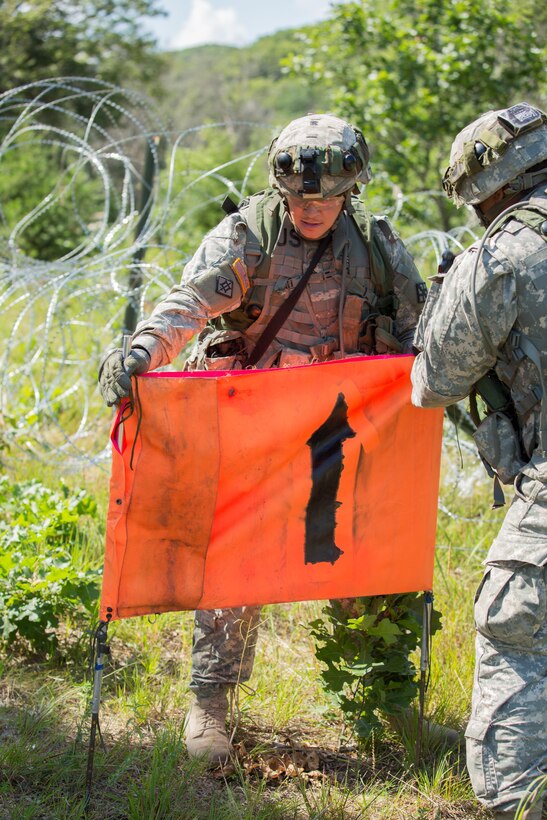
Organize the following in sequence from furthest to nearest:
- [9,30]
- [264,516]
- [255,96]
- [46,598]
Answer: [255,96]
[9,30]
[46,598]
[264,516]

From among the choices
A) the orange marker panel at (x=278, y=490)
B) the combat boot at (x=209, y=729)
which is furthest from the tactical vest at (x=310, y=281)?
the combat boot at (x=209, y=729)

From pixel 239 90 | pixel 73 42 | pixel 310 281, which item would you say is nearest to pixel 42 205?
pixel 310 281

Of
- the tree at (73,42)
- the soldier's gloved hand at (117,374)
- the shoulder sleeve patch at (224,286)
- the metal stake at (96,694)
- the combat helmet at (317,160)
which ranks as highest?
the combat helmet at (317,160)

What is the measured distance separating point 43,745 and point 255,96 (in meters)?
52.3

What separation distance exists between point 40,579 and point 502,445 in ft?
7.00

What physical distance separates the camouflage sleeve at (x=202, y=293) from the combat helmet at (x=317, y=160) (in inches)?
10.3

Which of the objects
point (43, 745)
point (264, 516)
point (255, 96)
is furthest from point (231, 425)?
point (255, 96)

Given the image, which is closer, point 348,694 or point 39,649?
point 348,694

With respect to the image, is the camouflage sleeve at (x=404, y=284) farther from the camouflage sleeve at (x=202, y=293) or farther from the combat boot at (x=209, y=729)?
the combat boot at (x=209, y=729)

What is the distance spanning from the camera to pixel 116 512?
302 cm

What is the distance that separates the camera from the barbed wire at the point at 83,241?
17.3 feet

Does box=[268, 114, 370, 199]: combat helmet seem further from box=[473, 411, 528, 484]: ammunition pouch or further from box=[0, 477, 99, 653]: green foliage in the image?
box=[0, 477, 99, 653]: green foliage

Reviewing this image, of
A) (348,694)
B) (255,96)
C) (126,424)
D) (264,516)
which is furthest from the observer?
(255,96)

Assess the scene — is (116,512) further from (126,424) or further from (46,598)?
(46,598)
